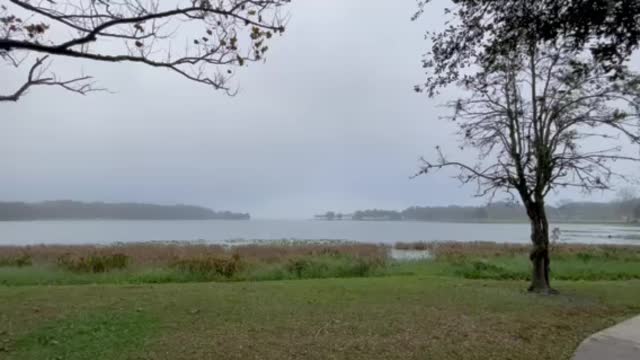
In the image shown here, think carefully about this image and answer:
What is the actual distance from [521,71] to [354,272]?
7.92 m

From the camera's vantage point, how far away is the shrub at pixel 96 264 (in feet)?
64.7

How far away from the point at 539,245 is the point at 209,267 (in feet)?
29.2

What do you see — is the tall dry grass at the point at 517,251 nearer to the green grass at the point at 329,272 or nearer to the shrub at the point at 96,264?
the green grass at the point at 329,272

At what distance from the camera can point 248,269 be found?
1972 cm

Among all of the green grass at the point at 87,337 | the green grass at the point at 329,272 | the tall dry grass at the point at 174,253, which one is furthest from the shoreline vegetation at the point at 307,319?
the tall dry grass at the point at 174,253

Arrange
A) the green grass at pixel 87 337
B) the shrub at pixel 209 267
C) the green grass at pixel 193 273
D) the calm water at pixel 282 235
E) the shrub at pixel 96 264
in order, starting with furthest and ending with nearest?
the calm water at pixel 282 235 < the shrub at pixel 96 264 < the shrub at pixel 209 267 < the green grass at pixel 193 273 < the green grass at pixel 87 337

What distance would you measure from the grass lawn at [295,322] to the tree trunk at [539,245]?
0.76 m

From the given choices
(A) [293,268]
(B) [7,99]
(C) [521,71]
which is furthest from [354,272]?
(B) [7,99]

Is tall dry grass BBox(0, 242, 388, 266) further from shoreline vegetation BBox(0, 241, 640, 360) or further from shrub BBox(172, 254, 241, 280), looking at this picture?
shoreline vegetation BBox(0, 241, 640, 360)

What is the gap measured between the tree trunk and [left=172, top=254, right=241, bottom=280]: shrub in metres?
8.08

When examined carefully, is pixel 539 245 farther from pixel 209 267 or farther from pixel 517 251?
pixel 517 251

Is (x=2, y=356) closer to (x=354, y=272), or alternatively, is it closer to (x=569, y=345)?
(x=569, y=345)

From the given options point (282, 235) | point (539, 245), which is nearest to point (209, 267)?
point (539, 245)

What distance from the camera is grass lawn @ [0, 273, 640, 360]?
8648 millimetres
